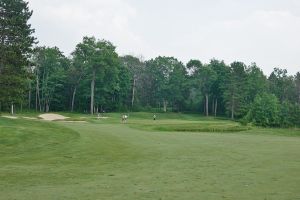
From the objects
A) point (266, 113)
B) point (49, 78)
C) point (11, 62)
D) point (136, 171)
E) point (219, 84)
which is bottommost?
point (136, 171)

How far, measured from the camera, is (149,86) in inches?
5305

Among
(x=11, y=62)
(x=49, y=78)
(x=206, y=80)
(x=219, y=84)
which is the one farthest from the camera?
(x=206, y=80)

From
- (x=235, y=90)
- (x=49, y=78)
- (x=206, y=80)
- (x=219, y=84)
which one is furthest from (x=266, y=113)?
(x=49, y=78)

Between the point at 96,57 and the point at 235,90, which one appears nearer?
the point at 96,57

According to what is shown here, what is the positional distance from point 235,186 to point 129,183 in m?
3.27

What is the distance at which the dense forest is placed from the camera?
314 feet

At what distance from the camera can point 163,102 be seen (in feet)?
437

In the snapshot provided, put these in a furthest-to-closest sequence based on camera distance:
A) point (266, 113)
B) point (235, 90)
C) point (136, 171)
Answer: point (235, 90) < point (266, 113) < point (136, 171)

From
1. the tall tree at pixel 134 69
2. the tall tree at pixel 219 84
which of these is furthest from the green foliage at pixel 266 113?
the tall tree at pixel 134 69

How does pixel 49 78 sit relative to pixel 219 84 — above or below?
below

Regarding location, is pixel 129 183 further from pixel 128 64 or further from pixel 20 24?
pixel 128 64

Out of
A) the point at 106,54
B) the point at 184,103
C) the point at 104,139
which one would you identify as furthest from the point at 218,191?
the point at 184,103

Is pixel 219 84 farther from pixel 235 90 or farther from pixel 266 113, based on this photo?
pixel 266 113

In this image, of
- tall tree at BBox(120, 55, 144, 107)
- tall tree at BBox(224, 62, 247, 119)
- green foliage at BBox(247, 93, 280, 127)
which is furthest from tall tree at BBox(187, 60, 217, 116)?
green foliage at BBox(247, 93, 280, 127)
